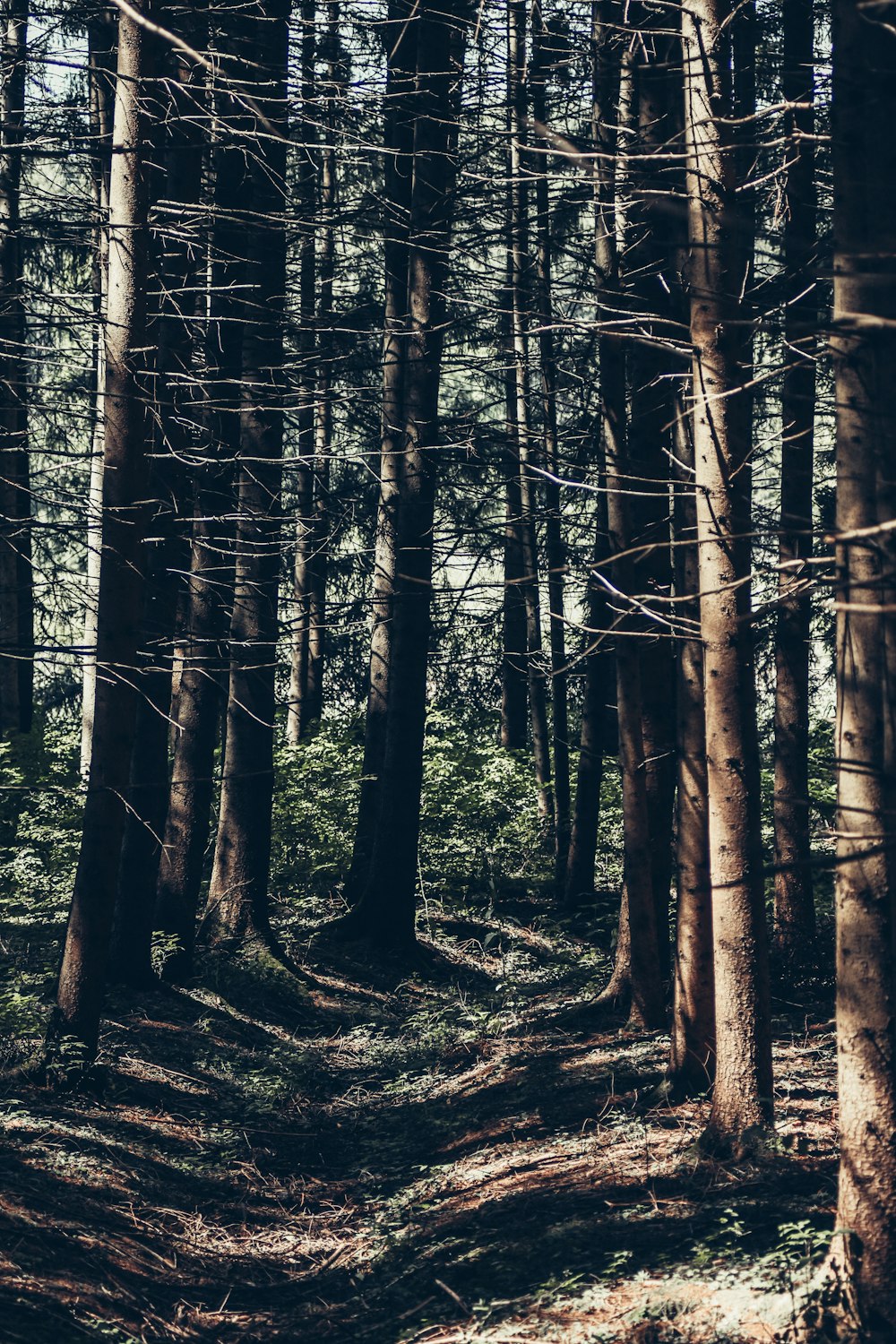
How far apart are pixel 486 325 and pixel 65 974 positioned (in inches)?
526

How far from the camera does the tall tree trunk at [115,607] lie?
8.12 meters

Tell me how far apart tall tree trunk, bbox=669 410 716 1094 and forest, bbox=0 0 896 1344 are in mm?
33

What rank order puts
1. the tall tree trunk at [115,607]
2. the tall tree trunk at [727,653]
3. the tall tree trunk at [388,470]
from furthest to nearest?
the tall tree trunk at [388,470] < the tall tree trunk at [115,607] < the tall tree trunk at [727,653]

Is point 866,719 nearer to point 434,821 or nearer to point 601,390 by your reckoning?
point 601,390

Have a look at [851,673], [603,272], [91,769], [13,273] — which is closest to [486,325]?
[13,273]

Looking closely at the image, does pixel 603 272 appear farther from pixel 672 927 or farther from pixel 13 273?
pixel 13 273

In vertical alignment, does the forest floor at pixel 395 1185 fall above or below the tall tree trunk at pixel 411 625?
below

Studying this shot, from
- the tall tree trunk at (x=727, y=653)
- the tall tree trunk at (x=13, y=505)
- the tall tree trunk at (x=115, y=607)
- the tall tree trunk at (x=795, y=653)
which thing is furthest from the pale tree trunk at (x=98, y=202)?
the tall tree trunk at (x=795, y=653)

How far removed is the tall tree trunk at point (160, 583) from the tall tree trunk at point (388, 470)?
272 cm

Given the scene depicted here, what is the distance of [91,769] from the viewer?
27.3 feet

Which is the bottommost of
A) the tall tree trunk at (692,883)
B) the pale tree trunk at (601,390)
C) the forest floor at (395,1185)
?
the forest floor at (395,1185)

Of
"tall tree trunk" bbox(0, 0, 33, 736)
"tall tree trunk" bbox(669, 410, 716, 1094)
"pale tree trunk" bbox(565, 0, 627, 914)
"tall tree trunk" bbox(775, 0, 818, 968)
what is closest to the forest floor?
"tall tree trunk" bbox(669, 410, 716, 1094)

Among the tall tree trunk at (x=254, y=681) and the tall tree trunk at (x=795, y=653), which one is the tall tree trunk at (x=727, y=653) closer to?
the tall tree trunk at (x=795, y=653)

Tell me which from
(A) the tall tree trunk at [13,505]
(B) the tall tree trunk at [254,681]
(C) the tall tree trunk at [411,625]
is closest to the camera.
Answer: (B) the tall tree trunk at [254,681]
